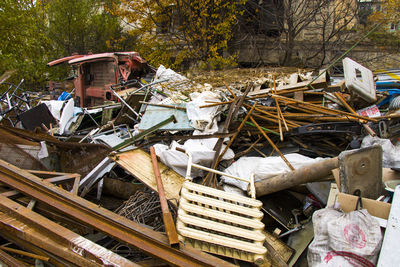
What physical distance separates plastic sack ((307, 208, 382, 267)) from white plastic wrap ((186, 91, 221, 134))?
2.15m

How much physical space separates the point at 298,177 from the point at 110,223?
1.94 m

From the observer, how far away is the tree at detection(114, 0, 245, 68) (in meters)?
12.1

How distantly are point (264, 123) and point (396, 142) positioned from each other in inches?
65.9

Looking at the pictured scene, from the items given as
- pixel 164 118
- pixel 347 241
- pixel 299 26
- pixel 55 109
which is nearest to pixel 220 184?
pixel 347 241

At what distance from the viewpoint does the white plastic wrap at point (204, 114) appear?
4.10m

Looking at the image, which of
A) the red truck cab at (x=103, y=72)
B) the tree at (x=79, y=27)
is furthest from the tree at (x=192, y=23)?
the red truck cab at (x=103, y=72)

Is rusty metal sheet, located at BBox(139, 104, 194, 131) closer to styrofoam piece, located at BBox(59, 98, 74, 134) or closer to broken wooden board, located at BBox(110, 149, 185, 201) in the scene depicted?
broken wooden board, located at BBox(110, 149, 185, 201)

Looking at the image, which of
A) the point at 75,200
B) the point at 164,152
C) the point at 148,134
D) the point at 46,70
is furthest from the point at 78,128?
the point at 46,70

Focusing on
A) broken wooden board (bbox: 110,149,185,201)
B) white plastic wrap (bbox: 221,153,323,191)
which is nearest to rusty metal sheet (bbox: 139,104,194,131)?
broken wooden board (bbox: 110,149,185,201)

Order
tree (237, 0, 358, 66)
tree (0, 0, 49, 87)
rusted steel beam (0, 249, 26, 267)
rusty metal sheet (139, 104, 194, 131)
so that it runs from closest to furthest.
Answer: rusted steel beam (0, 249, 26, 267) < rusty metal sheet (139, 104, 194, 131) < tree (237, 0, 358, 66) < tree (0, 0, 49, 87)

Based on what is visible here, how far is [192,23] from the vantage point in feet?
40.4

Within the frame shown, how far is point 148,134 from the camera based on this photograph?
13.9 ft

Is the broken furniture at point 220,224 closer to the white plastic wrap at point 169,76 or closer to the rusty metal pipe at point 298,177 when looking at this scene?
the rusty metal pipe at point 298,177

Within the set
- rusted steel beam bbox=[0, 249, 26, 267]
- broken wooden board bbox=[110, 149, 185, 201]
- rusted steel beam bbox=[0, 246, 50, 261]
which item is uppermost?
broken wooden board bbox=[110, 149, 185, 201]
